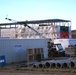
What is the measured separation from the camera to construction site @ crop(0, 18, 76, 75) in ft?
81.5

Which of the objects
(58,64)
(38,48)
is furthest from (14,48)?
(58,64)

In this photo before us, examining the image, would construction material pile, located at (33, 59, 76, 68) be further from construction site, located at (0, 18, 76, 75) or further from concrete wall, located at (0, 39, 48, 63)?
concrete wall, located at (0, 39, 48, 63)

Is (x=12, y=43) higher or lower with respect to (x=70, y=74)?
higher

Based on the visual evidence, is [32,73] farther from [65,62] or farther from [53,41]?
[53,41]

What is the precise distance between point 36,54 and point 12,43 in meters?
2.99

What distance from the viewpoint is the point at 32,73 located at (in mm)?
21156

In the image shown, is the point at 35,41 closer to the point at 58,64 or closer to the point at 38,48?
the point at 38,48

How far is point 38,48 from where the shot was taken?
3180cm

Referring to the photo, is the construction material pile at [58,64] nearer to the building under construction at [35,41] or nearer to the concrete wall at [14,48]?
the building under construction at [35,41]

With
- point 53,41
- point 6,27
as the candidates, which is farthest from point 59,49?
point 6,27

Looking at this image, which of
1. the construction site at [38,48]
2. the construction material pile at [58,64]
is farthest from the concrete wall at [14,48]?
the construction material pile at [58,64]

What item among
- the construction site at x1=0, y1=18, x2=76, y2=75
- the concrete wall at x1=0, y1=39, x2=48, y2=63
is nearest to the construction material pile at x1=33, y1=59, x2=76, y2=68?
the construction site at x1=0, y1=18, x2=76, y2=75

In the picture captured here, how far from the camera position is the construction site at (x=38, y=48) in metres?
24.8


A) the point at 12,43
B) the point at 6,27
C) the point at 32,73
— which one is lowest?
the point at 32,73
